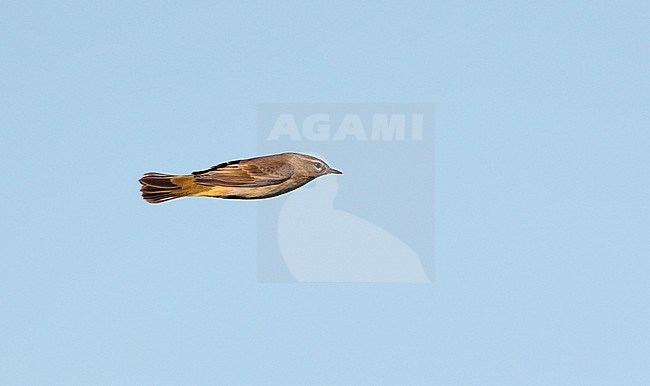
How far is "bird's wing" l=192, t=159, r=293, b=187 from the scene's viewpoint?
3.76 m

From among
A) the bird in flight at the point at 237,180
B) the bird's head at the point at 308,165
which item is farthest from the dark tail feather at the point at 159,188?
the bird's head at the point at 308,165

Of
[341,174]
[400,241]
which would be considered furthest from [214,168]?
[400,241]

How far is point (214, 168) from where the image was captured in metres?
3.78

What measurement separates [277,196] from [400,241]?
574 millimetres

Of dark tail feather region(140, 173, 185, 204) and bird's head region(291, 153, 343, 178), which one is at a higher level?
bird's head region(291, 153, 343, 178)

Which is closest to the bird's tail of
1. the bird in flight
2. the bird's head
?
the bird in flight

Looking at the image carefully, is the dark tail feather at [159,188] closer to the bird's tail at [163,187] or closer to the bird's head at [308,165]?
the bird's tail at [163,187]

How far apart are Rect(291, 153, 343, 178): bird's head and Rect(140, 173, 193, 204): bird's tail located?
0.36 m

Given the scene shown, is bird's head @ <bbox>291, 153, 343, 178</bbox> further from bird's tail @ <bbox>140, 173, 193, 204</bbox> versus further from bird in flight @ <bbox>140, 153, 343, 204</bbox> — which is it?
bird's tail @ <bbox>140, 173, 193, 204</bbox>

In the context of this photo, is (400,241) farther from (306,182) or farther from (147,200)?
(147,200)

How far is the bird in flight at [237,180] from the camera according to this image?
3768 mm

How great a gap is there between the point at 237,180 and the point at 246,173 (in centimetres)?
4

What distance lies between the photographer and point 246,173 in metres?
3.79

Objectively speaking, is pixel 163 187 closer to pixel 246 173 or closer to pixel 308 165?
pixel 246 173
